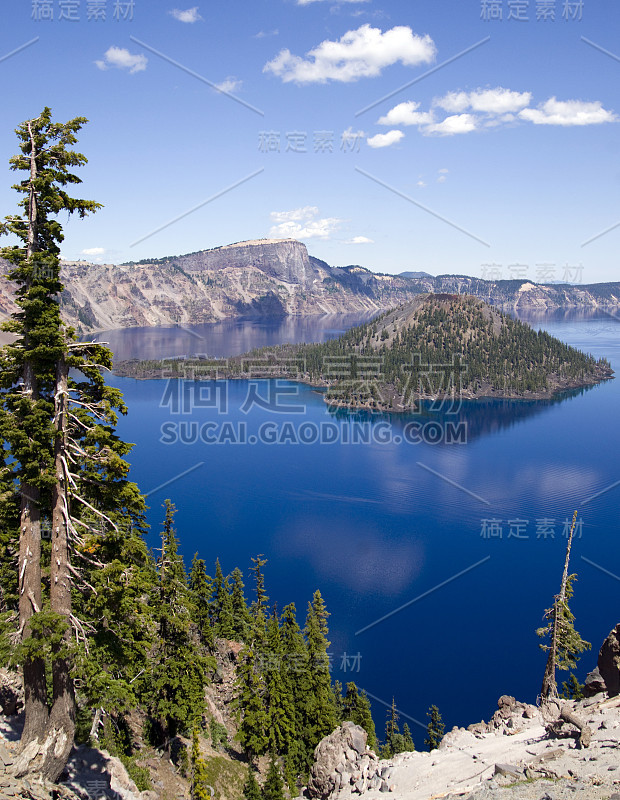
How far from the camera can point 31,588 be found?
13.5 m

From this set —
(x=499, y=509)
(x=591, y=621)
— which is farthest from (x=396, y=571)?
(x=499, y=509)

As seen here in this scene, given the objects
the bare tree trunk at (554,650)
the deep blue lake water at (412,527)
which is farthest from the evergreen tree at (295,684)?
the bare tree trunk at (554,650)

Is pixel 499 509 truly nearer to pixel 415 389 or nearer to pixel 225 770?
pixel 225 770

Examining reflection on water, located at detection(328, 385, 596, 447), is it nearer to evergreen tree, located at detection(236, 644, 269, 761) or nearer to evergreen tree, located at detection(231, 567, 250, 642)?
evergreen tree, located at detection(231, 567, 250, 642)

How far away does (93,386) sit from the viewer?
14.4 metres

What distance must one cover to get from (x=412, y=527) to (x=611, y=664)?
54.1 meters

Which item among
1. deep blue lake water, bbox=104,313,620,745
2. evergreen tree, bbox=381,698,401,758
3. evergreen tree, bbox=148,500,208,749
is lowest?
evergreen tree, bbox=381,698,401,758

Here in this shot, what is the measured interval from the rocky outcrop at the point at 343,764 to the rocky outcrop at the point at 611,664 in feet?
37.3

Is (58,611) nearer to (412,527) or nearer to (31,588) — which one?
(31,588)

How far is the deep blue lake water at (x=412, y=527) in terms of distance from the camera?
5244cm

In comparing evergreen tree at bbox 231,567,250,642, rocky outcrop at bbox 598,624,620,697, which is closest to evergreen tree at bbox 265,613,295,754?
evergreen tree at bbox 231,567,250,642

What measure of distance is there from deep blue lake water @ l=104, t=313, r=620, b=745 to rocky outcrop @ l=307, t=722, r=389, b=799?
18386 millimetres

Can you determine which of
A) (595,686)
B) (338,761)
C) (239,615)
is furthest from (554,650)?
(239,615)

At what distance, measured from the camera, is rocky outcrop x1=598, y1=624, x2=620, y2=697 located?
82.7ft
